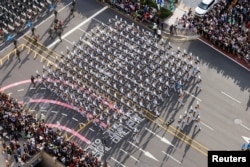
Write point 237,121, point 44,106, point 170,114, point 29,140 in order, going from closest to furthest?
point 29,140, point 237,121, point 170,114, point 44,106

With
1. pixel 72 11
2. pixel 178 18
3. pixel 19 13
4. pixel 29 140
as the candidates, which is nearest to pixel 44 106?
pixel 29 140

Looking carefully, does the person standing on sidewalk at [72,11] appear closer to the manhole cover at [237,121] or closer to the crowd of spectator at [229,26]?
the crowd of spectator at [229,26]

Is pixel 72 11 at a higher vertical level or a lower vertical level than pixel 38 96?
higher

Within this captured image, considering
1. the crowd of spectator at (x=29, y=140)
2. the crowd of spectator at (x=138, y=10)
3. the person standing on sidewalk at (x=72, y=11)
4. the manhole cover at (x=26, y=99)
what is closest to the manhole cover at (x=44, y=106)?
the manhole cover at (x=26, y=99)

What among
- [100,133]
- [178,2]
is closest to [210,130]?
[100,133]

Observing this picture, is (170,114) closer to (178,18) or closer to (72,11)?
(178,18)

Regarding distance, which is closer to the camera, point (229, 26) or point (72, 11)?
point (229, 26)
